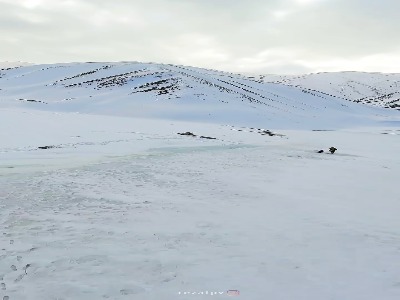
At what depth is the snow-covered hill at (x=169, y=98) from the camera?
2297 inches

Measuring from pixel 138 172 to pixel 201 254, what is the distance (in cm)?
816

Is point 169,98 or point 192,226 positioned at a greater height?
point 169,98

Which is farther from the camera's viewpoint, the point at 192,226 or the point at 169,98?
the point at 169,98

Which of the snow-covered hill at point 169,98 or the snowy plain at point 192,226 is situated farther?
the snow-covered hill at point 169,98

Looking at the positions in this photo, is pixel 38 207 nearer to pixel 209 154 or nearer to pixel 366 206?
pixel 366 206

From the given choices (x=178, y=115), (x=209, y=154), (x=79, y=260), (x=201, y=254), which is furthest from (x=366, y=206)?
(x=178, y=115)

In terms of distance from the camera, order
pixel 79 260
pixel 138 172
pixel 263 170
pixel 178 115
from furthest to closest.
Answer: pixel 178 115 < pixel 263 170 < pixel 138 172 < pixel 79 260

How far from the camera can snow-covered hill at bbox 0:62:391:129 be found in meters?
58.3

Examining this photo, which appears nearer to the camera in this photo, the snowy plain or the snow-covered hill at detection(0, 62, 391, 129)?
the snowy plain

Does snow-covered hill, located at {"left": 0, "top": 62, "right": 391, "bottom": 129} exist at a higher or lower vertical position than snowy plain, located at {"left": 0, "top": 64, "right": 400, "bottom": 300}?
higher

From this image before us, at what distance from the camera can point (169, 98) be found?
67.1 m

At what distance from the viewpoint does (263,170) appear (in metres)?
16.2

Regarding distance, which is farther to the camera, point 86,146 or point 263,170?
point 86,146

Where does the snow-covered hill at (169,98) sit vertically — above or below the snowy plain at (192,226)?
above
